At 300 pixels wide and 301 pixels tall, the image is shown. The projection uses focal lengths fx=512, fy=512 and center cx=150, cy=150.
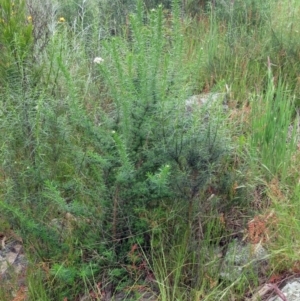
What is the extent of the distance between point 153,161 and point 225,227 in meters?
0.59

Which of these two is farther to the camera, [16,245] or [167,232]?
[16,245]

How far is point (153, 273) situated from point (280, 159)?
1054mm

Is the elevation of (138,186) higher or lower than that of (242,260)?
higher

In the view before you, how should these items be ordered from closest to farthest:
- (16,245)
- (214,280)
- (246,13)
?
1. (214,280)
2. (16,245)
3. (246,13)

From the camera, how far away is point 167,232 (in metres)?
2.71

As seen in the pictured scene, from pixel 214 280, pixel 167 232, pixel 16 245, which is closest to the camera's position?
pixel 214 280

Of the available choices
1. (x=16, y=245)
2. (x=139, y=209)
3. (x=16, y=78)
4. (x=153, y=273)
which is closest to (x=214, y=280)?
(x=153, y=273)

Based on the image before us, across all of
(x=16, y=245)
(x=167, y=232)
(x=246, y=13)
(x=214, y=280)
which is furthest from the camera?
(x=246, y=13)

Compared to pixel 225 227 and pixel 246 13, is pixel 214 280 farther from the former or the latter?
pixel 246 13

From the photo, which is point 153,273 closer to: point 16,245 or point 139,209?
point 139,209

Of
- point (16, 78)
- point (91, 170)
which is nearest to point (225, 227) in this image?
point (91, 170)

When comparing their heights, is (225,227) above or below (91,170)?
below

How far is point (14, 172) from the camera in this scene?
2.76 metres

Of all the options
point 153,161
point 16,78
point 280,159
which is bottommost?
point 280,159
